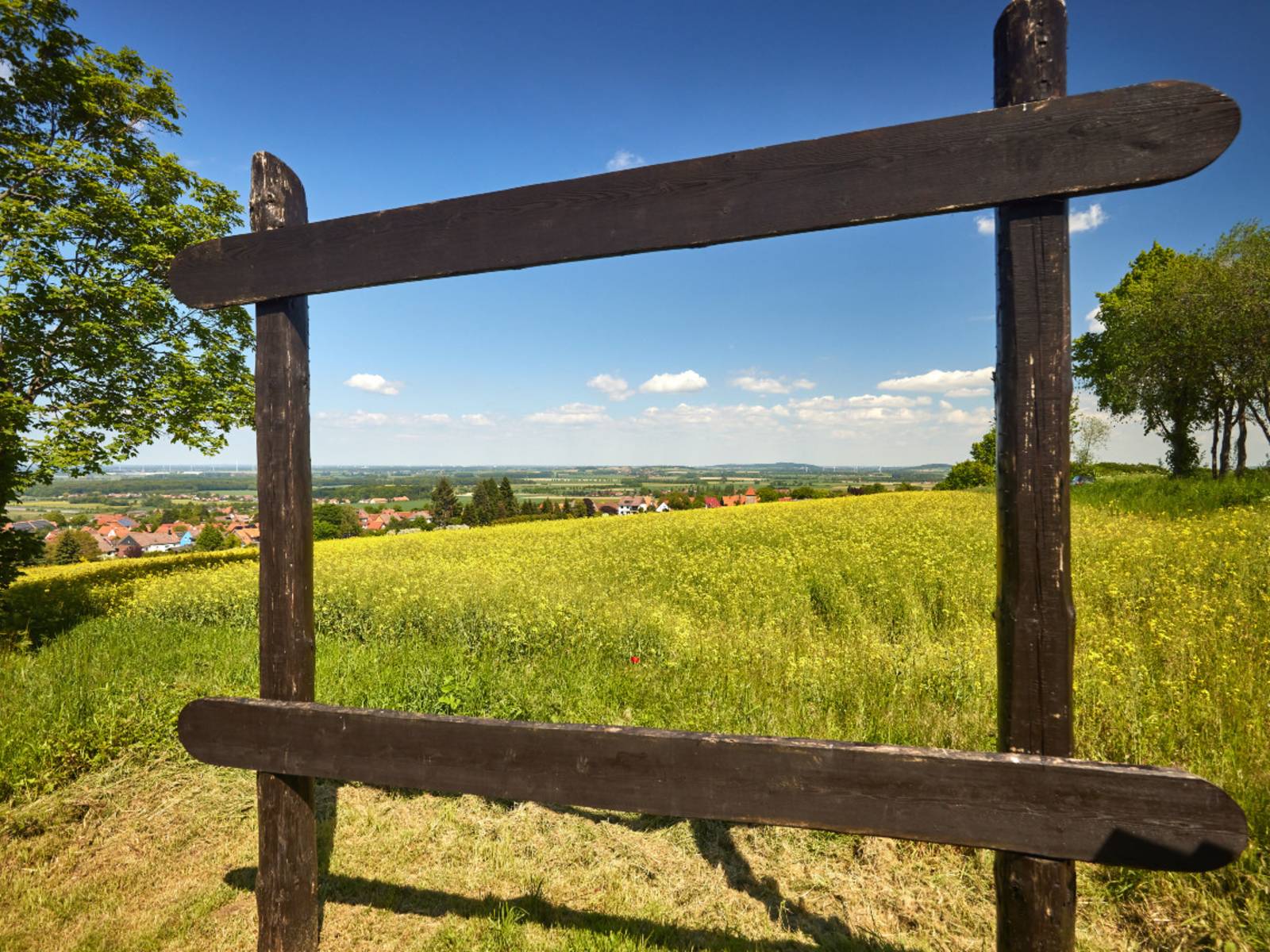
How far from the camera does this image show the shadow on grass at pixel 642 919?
8.49ft

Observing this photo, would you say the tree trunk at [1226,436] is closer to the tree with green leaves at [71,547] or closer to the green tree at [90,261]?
the green tree at [90,261]

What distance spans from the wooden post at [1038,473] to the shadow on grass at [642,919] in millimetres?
1172

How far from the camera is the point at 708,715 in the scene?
166 inches

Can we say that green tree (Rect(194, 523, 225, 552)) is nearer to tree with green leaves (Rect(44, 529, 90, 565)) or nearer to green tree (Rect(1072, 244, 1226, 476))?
tree with green leaves (Rect(44, 529, 90, 565))

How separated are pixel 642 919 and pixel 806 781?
1644 mm

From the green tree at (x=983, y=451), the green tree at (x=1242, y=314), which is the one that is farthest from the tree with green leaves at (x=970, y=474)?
the green tree at (x=1242, y=314)

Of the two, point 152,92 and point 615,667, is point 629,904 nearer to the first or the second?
point 615,667

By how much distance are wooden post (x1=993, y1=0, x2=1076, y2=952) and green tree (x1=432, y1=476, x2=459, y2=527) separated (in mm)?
56507

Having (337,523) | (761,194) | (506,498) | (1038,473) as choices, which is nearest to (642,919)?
(1038,473)

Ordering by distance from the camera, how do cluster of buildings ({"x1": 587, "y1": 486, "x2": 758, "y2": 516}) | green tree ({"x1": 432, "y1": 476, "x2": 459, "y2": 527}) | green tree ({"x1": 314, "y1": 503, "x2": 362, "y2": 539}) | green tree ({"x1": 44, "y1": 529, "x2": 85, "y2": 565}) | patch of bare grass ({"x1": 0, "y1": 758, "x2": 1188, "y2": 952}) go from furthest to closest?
green tree ({"x1": 432, "y1": 476, "x2": 459, "y2": 527}) < cluster of buildings ({"x1": 587, "y1": 486, "x2": 758, "y2": 516}) < green tree ({"x1": 314, "y1": 503, "x2": 362, "y2": 539}) < green tree ({"x1": 44, "y1": 529, "x2": 85, "y2": 565}) < patch of bare grass ({"x1": 0, "y1": 758, "x2": 1188, "y2": 952})

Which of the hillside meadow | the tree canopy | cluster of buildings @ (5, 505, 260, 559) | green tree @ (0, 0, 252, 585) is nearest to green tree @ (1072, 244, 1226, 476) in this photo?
the tree canopy

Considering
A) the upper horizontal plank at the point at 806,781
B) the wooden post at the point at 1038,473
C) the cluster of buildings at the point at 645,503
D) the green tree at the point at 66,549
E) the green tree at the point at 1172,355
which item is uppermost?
the green tree at the point at 1172,355

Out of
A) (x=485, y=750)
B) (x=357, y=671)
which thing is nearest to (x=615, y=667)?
(x=357, y=671)

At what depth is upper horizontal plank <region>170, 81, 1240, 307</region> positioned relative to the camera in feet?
5.33
